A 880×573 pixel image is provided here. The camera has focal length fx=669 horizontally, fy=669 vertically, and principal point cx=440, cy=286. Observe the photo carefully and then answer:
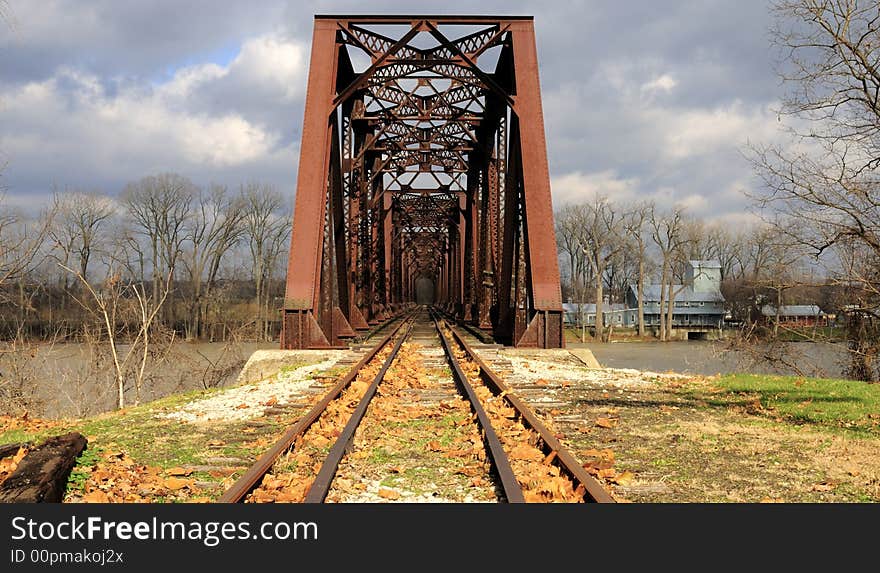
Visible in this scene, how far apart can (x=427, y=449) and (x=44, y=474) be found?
2.59 meters

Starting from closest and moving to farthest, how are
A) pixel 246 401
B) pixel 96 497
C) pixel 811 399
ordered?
pixel 96 497 → pixel 246 401 → pixel 811 399

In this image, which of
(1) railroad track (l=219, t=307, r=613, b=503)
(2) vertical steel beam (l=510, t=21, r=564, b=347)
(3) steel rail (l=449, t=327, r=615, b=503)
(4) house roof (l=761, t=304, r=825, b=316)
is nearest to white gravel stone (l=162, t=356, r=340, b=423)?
(1) railroad track (l=219, t=307, r=613, b=503)

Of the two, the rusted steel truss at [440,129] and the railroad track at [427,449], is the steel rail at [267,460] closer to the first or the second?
the railroad track at [427,449]

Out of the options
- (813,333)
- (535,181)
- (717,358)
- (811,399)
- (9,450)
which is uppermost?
(535,181)

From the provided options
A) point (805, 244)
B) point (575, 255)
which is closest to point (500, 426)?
point (805, 244)

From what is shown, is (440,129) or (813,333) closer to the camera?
(813,333)

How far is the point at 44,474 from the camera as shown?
12.9 feet

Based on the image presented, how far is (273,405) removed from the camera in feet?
24.3

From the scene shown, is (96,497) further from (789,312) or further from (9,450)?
(789,312)

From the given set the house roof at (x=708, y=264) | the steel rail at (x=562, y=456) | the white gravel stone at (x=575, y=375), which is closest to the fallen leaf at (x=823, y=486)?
the steel rail at (x=562, y=456)

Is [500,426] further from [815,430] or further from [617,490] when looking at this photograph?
[815,430]

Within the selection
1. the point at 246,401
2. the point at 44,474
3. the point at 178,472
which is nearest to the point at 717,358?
the point at 246,401

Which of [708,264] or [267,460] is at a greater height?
[708,264]

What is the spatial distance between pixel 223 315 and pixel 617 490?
160 feet
